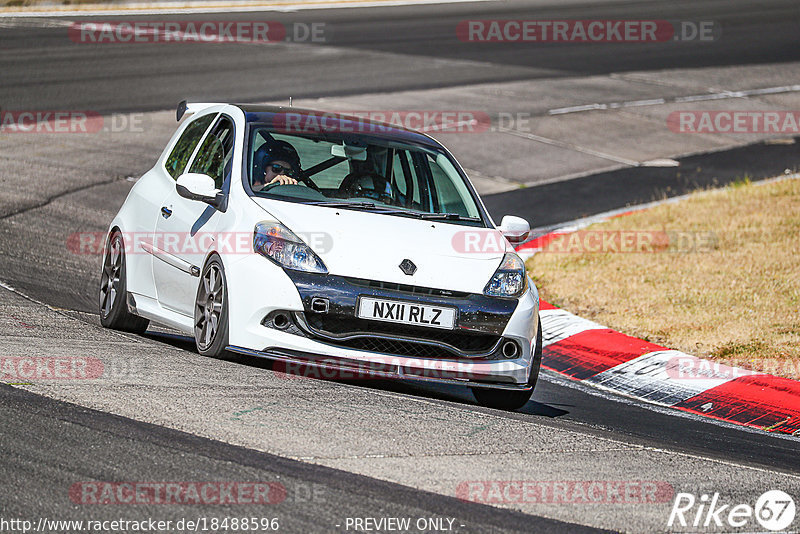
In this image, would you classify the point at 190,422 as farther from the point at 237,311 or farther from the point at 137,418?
the point at 237,311

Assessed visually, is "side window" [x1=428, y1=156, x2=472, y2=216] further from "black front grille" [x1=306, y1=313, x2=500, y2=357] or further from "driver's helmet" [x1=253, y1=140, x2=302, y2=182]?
"black front grille" [x1=306, y1=313, x2=500, y2=357]

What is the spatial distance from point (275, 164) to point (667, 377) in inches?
128

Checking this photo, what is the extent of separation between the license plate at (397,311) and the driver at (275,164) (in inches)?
48.9

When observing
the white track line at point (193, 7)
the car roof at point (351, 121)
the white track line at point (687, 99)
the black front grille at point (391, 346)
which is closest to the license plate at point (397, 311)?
the black front grille at point (391, 346)

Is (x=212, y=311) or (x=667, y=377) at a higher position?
(x=212, y=311)

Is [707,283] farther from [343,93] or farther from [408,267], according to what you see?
[343,93]

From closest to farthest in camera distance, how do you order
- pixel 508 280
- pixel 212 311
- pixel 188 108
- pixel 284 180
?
pixel 212 311 < pixel 508 280 < pixel 284 180 < pixel 188 108

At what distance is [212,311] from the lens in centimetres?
713

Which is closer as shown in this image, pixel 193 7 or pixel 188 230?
pixel 188 230

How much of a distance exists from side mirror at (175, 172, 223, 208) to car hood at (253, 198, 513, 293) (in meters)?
0.31

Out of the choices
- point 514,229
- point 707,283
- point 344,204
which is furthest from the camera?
point 707,283

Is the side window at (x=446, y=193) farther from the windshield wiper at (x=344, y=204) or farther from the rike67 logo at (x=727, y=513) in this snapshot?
the rike67 logo at (x=727, y=513)

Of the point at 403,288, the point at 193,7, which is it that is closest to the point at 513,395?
→ the point at 403,288

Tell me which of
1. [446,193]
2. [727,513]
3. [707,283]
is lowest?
[707,283]
